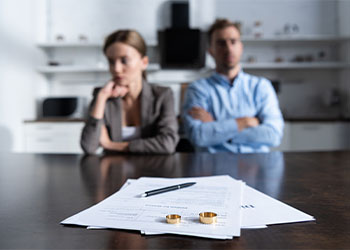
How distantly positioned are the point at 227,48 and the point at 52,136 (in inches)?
98.4

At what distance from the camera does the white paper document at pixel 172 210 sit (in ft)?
1.45

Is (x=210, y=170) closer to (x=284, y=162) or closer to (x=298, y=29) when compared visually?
(x=284, y=162)

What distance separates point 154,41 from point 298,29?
1808 millimetres

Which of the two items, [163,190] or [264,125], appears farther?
[264,125]

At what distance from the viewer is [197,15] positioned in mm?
4297

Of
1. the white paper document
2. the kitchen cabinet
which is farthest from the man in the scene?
the kitchen cabinet

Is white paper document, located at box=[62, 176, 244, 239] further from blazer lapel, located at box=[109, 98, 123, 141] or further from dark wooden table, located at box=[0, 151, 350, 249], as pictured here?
blazer lapel, located at box=[109, 98, 123, 141]

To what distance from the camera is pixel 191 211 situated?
0.51 metres

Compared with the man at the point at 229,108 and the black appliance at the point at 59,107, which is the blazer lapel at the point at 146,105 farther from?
the black appliance at the point at 59,107

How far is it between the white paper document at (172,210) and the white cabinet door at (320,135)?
319 centimetres

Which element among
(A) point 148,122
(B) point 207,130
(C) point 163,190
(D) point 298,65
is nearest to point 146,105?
(A) point 148,122

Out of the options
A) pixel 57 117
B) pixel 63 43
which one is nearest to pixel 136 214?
pixel 57 117

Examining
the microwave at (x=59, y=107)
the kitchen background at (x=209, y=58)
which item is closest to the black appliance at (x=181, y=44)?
the kitchen background at (x=209, y=58)

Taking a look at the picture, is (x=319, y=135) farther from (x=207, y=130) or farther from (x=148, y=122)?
(x=148, y=122)
